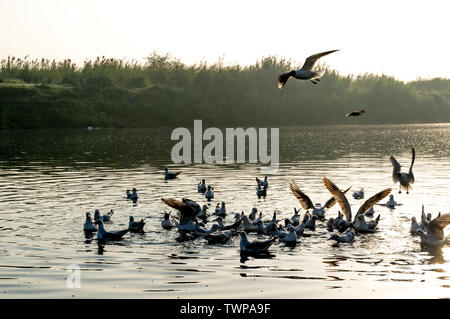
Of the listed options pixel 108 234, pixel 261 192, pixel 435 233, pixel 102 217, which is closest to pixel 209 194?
pixel 261 192

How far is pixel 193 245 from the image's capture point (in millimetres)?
21109

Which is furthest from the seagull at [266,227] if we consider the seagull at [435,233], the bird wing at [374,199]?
the seagull at [435,233]

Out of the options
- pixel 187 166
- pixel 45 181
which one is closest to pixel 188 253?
pixel 45 181

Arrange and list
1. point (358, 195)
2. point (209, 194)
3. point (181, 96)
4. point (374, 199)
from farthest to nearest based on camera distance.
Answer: point (181, 96) → point (209, 194) → point (358, 195) → point (374, 199)

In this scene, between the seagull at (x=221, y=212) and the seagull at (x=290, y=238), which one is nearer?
the seagull at (x=290, y=238)

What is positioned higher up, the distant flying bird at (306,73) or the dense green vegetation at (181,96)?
the dense green vegetation at (181,96)

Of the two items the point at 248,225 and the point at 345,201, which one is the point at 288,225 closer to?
the point at 248,225

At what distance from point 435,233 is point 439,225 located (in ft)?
0.98

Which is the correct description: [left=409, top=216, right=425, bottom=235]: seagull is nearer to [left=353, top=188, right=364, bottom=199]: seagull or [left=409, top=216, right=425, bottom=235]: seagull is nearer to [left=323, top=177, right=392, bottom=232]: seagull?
[left=323, top=177, right=392, bottom=232]: seagull

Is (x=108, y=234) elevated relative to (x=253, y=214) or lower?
lower

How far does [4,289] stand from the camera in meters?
15.9

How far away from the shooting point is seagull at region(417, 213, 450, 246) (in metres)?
20.8

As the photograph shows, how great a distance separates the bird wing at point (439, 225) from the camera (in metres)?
20.8

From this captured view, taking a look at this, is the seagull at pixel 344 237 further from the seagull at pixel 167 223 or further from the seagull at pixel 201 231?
the seagull at pixel 167 223
